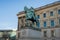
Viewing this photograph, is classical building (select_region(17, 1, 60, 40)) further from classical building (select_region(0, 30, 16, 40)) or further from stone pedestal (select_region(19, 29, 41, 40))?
stone pedestal (select_region(19, 29, 41, 40))

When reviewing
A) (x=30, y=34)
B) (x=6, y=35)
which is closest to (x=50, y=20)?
(x=6, y=35)

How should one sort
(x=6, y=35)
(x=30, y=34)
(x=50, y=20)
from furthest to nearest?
(x=6, y=35)
(x=50, y=20)
(x=30, y=34)

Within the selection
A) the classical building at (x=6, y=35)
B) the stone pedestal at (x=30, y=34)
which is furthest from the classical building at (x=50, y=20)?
the stone pedestal at (x=30, y=34)

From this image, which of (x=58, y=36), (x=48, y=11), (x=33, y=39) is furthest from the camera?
(x=48, y=11)

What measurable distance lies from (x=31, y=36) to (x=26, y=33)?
1.96ft

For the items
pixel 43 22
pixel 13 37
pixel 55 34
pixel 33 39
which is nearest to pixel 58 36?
pixel 55 34

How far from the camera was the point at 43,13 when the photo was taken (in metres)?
43.6

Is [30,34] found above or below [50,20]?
below

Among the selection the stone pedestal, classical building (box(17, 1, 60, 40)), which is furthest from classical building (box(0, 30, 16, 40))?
the stone pedestal

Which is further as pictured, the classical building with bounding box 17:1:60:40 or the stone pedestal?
the classical building with bounding box 17:1:60:40

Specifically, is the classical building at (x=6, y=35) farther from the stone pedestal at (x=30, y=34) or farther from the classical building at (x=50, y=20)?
the stone pedestal at (x=30, y=34)

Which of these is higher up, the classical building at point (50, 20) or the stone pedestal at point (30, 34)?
the classical building at point (50, 20)

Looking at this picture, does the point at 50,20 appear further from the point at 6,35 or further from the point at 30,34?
the point at 30,34

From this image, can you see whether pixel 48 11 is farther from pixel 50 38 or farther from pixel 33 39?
pixel 33 39
